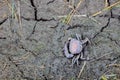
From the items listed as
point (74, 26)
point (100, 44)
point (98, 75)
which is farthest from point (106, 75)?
point (74, 26)

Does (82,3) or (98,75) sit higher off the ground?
(82,3)

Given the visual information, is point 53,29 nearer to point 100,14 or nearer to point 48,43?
point 48,43

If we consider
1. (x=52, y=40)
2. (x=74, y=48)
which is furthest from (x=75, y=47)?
(x=52, y=40)

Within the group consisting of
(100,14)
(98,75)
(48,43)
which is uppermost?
(100,14)

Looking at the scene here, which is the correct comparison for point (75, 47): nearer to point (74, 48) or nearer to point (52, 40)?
point (74, 48)
